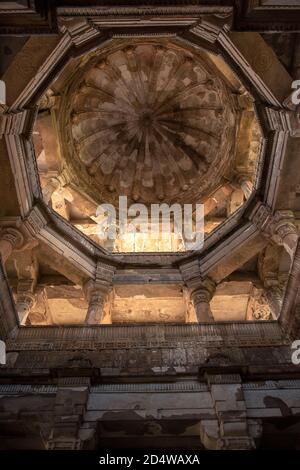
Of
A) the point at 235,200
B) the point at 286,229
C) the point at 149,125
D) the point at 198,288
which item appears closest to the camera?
the point at 286,229

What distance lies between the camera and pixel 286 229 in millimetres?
11344

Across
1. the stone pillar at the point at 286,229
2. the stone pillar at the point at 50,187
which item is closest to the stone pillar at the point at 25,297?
the stone pillar at the point at 50,187

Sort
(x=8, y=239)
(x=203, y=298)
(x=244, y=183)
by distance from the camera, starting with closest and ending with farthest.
→ (x=8, y=239) < (x=203, y=298) < (x=244, y=183)

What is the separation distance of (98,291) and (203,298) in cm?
324

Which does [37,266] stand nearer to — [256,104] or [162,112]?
[256,104]

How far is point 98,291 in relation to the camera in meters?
12.6

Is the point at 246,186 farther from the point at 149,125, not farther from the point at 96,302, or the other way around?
the point at 96,302

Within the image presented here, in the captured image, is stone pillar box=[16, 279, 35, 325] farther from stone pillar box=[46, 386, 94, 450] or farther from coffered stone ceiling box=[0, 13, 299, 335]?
stone pillar box=[46, 386, 94, 450]

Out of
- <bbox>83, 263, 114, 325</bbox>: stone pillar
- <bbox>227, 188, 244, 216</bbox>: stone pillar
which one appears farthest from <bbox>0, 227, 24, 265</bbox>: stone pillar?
<bbox>227, 188, 244, 216</bbox>: stone pillar

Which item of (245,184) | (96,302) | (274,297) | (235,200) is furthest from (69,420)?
(235,200)

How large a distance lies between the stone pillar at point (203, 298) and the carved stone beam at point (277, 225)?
2358 mm

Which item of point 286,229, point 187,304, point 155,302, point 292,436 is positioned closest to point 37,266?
point 155,302
